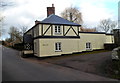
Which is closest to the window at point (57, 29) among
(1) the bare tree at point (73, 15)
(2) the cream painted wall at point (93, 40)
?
Answer: (2) the cream painted wall at point (93, 40)

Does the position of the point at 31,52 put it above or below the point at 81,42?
below

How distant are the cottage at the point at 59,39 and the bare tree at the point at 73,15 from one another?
931 inches

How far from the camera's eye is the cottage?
23734mm

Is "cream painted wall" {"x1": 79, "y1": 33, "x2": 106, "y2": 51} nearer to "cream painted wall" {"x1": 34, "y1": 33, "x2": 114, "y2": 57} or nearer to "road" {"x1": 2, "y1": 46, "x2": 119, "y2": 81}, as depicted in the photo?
"cream painted wall" {"x1": 34, "y1": 33, "x2": 114, "y2": 57}

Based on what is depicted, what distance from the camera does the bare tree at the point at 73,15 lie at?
51.3 meters

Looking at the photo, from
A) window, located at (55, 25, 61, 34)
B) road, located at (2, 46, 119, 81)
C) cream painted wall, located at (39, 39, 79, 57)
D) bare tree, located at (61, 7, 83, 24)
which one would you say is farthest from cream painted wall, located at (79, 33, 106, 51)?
bare tree, located at (61, 7, 83, 24)

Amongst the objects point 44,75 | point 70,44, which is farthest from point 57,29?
point 44,75

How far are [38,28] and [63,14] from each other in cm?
3106

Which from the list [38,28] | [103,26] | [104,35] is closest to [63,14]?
[103,26]

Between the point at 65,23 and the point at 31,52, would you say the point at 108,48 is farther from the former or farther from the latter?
the point at 31,52

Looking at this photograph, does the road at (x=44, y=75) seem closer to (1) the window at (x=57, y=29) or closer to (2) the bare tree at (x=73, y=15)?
(1) the window at (x=57, y=29)

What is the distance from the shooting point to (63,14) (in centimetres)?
5384

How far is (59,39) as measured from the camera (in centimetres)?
2461

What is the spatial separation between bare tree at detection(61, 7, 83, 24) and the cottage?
77.5 ft
